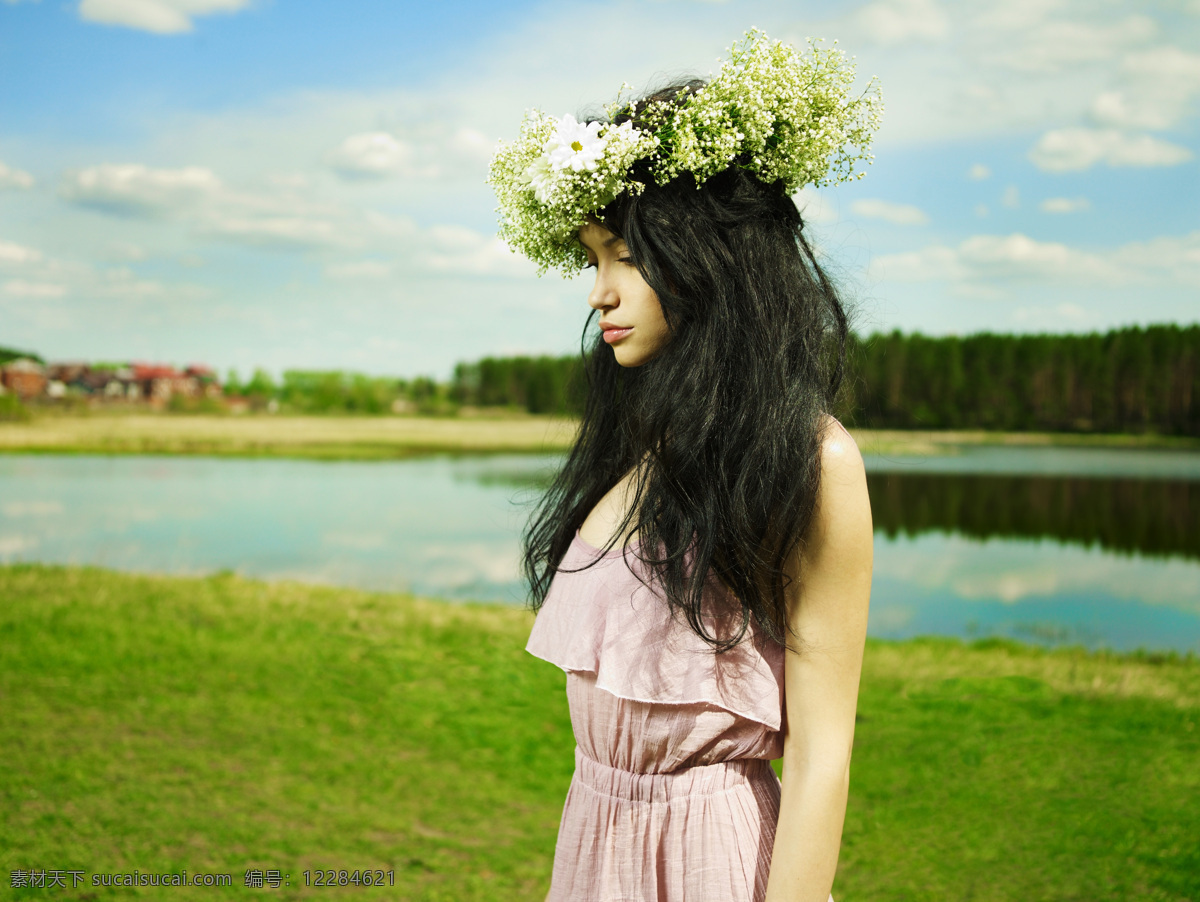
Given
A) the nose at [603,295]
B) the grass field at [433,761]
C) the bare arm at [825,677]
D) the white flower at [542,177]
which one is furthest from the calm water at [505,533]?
the bare arm at [825,677]

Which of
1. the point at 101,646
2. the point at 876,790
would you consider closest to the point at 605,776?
the point at 876,790

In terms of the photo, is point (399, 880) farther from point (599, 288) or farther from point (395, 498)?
point (395, 498)

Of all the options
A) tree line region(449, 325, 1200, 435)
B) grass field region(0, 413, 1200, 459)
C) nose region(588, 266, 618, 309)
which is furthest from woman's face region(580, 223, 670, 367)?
tree line region(449, 325, 1200, 435)

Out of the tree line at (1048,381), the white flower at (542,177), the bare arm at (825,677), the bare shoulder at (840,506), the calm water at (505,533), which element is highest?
the tree line at (1048,381)

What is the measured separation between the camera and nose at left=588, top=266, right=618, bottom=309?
4.86ft

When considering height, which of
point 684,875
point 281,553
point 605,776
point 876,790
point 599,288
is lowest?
point 281,553

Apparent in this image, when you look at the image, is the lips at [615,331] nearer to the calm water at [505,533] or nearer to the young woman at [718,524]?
the young woman at [718,524]

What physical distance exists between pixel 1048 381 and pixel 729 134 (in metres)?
53.3

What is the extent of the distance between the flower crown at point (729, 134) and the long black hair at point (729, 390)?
4 centimetres

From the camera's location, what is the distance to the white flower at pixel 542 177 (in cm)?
158

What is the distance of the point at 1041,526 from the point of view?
2648cm

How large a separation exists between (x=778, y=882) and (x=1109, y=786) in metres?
4.80

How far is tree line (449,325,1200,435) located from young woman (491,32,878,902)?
42.8 meters

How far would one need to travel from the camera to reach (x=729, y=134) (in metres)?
1.42
